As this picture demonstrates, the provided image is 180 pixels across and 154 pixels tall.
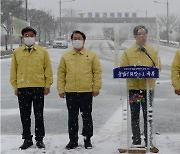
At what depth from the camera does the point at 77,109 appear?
18.9 ft

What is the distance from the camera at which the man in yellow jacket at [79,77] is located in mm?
5617

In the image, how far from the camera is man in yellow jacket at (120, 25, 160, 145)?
5234 millimetres

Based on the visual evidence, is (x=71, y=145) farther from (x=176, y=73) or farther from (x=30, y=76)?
→ (x=176, y=73)

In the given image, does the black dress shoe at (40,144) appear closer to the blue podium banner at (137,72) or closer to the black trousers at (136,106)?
the black trousers at (136,106)

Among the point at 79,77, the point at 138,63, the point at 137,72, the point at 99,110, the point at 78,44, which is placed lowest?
the point at 99,110


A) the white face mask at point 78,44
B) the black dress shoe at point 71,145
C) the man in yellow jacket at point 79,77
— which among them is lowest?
the black dress shoe at point 71,145

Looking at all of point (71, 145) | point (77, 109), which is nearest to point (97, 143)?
point (71, 145)

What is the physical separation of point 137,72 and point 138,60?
29 centimetres

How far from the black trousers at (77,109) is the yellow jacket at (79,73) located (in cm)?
10

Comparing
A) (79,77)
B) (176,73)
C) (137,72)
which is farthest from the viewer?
(79,77)

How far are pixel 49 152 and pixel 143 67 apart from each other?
180cm

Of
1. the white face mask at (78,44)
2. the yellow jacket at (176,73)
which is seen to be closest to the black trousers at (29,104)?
the white face mask at (78,44)

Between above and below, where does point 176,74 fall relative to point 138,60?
below

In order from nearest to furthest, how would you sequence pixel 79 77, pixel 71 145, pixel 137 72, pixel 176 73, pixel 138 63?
pixel 137 72 → pixel 138 63 → pixel 176 73 → pixel 79 77 → pixel 71 145
